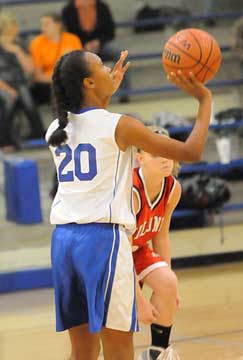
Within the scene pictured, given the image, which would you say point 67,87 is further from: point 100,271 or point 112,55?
point 112,55

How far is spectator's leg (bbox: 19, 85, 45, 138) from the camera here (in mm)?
8305

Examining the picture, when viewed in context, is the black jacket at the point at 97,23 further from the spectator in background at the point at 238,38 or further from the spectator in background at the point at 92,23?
the spectator in background at the point at 238,38

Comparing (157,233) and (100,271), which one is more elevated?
(100,271)

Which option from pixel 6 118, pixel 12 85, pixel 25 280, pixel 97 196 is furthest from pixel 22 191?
pixel 97 196

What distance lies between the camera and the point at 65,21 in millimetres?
8922

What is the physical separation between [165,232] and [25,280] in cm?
239

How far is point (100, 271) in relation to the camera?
3488 millimetres

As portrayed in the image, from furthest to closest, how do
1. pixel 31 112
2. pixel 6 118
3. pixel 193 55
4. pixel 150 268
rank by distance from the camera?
pixel 31 112
pixel 6 118
pixel 150 268
pixel 193 55

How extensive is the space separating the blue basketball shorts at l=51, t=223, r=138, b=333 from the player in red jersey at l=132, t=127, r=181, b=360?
0.68 meters

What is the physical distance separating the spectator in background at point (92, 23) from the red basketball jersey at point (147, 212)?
4.62 meters

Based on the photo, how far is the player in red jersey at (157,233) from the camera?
424 centimetres

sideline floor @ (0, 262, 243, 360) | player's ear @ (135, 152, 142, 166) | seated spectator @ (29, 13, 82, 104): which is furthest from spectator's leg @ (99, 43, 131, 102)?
player's ear @ (135, 152, 142, 166)

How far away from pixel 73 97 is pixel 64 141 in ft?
0.59

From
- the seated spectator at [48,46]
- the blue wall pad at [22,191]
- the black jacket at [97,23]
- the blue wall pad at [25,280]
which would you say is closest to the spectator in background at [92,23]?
the black jacket at [97,23]
